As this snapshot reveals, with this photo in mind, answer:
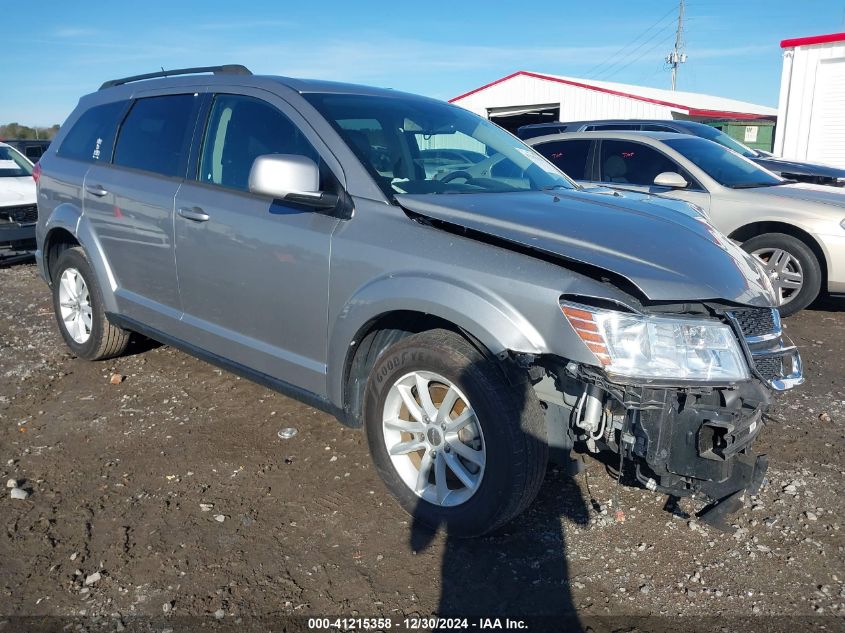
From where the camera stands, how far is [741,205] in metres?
6.67

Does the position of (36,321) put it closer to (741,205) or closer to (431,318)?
(431,318)

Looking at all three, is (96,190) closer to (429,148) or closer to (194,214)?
(194,214)

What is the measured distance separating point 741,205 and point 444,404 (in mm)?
4915

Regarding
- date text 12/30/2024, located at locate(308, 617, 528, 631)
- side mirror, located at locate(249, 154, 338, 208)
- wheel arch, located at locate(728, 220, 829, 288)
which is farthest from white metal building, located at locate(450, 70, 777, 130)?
date text 12/30/2024, located at locate(308, 617, 528, 631)

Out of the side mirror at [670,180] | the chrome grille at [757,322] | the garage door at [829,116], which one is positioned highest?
the garage door at [829,116]

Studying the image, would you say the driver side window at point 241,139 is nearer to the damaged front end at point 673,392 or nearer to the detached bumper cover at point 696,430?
the damaged front end at point 673,392

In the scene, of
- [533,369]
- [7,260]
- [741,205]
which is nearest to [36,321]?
[7,260]

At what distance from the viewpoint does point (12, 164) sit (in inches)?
404

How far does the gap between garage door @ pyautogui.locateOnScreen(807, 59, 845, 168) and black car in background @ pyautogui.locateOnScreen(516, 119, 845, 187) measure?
7.20m

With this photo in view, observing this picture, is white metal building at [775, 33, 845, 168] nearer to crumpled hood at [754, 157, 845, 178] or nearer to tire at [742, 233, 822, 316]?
crumpled hood at [754, 157, 845, 178]

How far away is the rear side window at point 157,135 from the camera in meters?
4.12

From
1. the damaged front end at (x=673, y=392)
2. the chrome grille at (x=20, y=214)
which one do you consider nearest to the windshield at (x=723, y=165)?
the damaged front end at (x=673, y=392)

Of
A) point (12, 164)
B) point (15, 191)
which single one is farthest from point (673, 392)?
point (12, 164)

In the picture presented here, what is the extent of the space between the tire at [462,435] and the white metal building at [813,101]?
16688 millimetres
